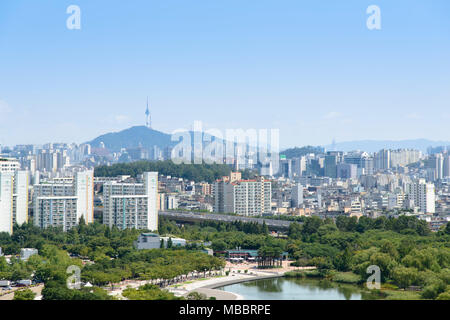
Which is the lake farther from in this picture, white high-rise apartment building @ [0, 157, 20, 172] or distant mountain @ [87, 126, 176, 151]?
distant mountain @ [87, 126, 176, 151]

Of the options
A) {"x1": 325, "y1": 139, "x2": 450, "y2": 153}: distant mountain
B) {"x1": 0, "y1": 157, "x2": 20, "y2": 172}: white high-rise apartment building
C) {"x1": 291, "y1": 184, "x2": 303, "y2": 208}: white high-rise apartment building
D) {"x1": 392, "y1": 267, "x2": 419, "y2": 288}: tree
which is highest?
{"x1": 325, "y1": 139, "x2": 450, "y2": 153}: distant mountain

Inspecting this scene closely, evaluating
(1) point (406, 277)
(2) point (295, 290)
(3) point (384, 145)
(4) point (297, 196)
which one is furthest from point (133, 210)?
(3) point (384, 145)

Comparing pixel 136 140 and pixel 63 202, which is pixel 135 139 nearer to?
pixel 136 140

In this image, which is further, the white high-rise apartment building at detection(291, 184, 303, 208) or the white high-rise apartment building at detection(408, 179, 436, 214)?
the white high-rise apartment building at detection(291, 184, 303, 208)

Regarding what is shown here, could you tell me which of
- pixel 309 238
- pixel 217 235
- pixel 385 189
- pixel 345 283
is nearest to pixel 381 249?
pixel 345 283

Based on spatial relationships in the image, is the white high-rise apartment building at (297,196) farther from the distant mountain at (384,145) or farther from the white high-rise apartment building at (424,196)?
the distant mountain at (384,145)

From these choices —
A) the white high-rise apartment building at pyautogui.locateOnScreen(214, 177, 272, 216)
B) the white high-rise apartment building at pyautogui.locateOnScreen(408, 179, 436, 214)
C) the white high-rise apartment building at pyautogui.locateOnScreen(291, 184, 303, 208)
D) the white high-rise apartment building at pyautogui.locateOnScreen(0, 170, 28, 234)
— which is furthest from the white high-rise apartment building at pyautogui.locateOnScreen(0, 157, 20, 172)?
the white high-rise apartment building at pyautogui.locateOnScreen(408, 179, 436, 214)
